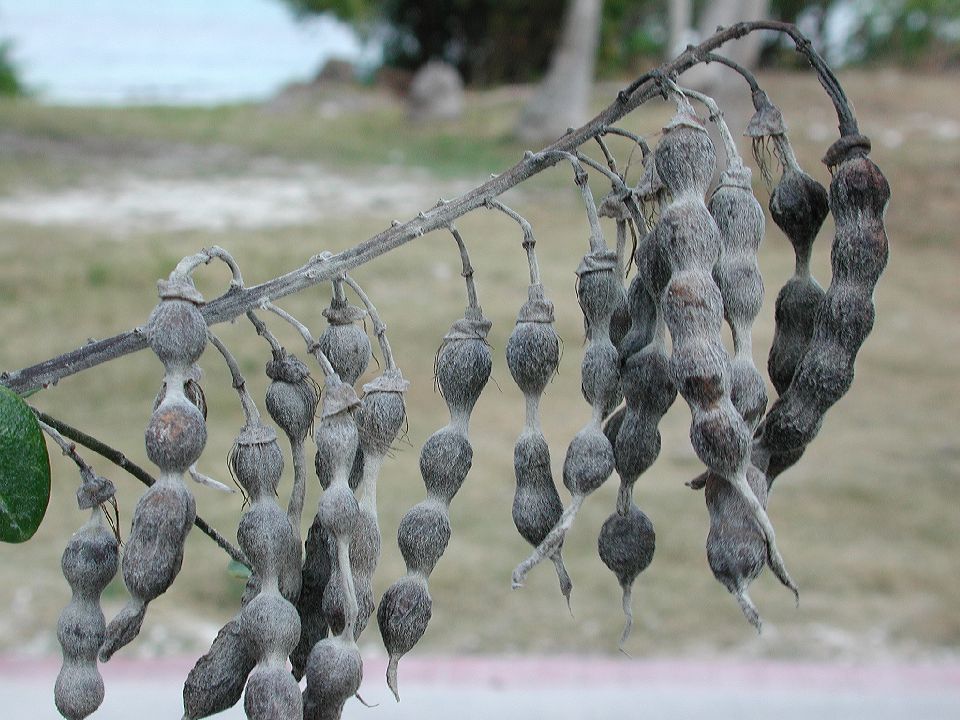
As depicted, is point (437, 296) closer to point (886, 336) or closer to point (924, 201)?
point (886, 336)

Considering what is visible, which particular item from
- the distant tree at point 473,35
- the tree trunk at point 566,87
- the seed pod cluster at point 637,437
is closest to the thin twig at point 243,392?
the seed pod cluster at point 637,437

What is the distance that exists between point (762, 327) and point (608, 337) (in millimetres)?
5487

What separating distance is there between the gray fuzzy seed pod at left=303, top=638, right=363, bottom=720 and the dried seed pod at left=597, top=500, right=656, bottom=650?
0.17 m

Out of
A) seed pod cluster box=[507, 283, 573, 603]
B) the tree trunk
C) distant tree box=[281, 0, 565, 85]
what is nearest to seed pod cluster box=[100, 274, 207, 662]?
seed pod cluster box=[507, 283, 573, 603]

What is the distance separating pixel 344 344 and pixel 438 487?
114 mm

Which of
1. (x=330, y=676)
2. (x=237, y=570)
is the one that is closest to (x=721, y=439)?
(x=330, y=676)

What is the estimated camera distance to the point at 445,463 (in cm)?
75

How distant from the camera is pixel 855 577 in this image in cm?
354

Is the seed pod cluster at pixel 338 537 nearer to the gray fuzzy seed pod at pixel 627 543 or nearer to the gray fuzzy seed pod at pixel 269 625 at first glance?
the gray fuzzy seed pod at pixel 269 625

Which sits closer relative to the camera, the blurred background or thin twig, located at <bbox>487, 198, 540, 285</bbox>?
thin twig, located at <bbox>487, 198, 540, 285</bbox>

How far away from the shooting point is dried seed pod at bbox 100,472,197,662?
0.68m

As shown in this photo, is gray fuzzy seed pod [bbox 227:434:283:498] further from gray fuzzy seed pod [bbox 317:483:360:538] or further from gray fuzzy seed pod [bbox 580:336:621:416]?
gray fuzzy seed pod [bbox 580:336:621:416]

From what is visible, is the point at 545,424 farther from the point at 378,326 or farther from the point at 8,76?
the point at 8,76

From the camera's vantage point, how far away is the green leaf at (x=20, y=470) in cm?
77
